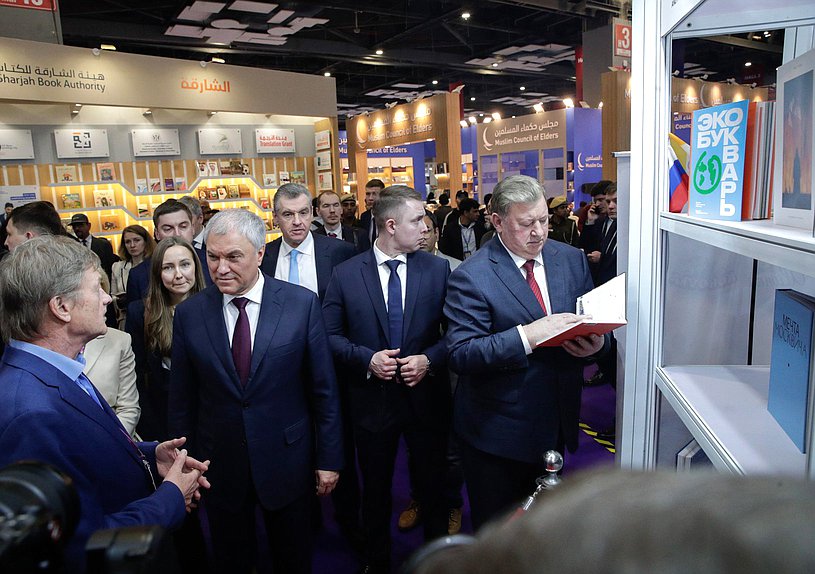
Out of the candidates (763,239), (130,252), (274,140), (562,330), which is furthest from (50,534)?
(274,140)

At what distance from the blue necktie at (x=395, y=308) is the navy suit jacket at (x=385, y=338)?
0.03 m

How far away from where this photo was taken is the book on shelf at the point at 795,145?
36.9 inches

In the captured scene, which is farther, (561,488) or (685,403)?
(685,403)

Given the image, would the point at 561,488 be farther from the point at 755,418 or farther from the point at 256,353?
the point at 256,353

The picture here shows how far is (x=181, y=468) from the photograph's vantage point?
1748 mm

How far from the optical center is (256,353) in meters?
2.13

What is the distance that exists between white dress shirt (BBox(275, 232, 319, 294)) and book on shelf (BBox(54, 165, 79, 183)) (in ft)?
18.1

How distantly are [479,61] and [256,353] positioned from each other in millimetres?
15116

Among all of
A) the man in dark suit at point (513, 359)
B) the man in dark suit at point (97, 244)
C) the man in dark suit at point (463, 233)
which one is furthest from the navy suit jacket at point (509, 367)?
the man in dark suit at point (463, 233)

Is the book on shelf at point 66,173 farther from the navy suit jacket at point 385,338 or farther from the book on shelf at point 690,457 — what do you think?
the book on shelf at point 690,457

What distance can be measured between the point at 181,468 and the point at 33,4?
24.2 feet

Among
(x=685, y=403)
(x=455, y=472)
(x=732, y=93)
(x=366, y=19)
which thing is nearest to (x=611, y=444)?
(x=455, y=472)

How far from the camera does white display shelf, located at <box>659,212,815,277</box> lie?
2.72ft

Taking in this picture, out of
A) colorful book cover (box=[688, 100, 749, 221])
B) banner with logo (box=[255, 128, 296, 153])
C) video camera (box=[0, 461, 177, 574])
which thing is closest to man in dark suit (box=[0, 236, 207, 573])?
video camera (box=[0, 461, 177, 574])
